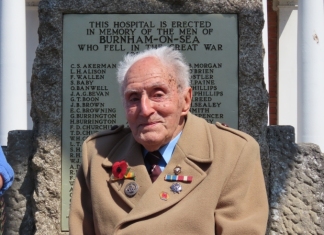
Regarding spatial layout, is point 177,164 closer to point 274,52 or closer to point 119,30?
point 119,30

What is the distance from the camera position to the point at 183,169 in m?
3.38

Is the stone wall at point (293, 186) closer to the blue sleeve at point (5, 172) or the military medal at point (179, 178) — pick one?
the military medal at point (179, 178)

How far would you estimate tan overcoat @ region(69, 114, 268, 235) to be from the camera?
3.24m

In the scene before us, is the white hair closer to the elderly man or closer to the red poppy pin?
the elderly man

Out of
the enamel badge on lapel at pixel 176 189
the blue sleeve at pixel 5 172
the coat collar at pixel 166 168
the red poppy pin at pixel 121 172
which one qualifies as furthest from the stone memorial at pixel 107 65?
the enamel badge on lapel at pixel 176 189

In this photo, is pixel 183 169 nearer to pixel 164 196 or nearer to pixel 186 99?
pixel 164 196

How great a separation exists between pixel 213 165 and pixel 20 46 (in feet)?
30.6

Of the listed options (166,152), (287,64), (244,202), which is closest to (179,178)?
(166,152)

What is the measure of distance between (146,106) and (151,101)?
0.14 ft

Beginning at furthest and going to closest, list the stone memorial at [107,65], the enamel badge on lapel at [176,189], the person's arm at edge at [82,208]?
1. the stone memorial at [107,65]
2. the person's arm at edge at [82,208]
3. the enamel badge on lapel at [176,189]

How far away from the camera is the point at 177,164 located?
134 inches

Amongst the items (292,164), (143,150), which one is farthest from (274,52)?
(143,150)

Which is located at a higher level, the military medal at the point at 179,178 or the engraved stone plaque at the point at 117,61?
the engraved stone plaque at the point at 117,61

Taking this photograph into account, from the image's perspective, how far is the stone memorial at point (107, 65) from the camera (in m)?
4.75
